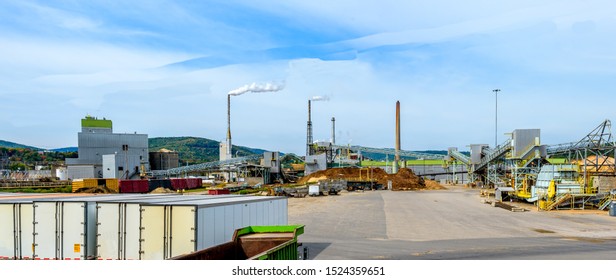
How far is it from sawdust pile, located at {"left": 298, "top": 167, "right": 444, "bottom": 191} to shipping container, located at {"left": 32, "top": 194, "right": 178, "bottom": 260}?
267 feet

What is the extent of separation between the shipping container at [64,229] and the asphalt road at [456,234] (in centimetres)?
973

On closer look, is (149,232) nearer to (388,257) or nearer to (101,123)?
(388,257)

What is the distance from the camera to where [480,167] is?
9638 centimetres

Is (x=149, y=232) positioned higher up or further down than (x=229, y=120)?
further down

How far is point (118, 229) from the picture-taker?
19047mm

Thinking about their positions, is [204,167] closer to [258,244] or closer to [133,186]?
[133,186]

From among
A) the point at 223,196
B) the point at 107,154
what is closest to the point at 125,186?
the point at 107,154

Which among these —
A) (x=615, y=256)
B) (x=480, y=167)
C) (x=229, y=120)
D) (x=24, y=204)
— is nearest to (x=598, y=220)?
(x=615, y=256)

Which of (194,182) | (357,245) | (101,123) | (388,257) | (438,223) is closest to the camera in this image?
(388,257)

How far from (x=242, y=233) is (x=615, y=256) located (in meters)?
16.9

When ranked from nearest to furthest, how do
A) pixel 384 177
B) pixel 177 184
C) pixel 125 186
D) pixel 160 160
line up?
pixel 125 186 < pixel 177 184 < pixel 384 177 < pixel 160 160

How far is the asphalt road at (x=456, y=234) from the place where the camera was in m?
23.4

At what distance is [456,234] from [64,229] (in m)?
22.4

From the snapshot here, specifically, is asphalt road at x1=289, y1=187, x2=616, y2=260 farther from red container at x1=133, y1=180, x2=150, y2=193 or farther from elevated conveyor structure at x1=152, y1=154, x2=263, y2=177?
elevated conveyor structure at x1=152, y1=154, x2=263, y2=177
